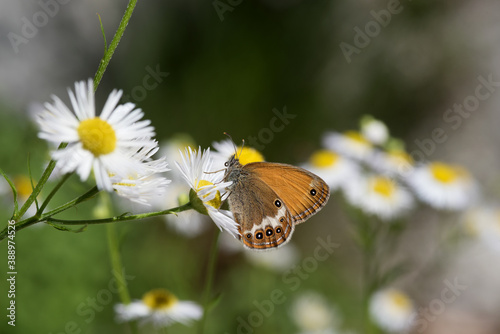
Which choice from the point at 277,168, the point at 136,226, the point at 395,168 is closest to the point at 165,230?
the point at 136,226

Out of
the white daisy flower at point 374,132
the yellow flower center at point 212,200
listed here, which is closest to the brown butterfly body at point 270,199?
the yellow flower center at point 212,200

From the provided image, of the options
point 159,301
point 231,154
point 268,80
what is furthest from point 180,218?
point 268,80

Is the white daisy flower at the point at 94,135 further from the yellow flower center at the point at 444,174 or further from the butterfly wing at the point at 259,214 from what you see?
the yellow flower center at the point at 444,174

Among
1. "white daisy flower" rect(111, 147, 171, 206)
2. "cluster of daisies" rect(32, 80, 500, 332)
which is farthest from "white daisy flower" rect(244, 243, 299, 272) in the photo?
"white daisy flower" rect(111, 147, 171, 206)

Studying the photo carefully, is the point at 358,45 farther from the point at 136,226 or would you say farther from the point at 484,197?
the point at 136,226

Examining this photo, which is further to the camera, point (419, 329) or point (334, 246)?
point (334, 246)

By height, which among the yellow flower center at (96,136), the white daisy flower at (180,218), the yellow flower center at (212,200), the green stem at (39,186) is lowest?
the white daisy flower at (180,218)

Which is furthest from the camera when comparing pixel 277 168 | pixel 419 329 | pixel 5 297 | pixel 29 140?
pixel 419 329
